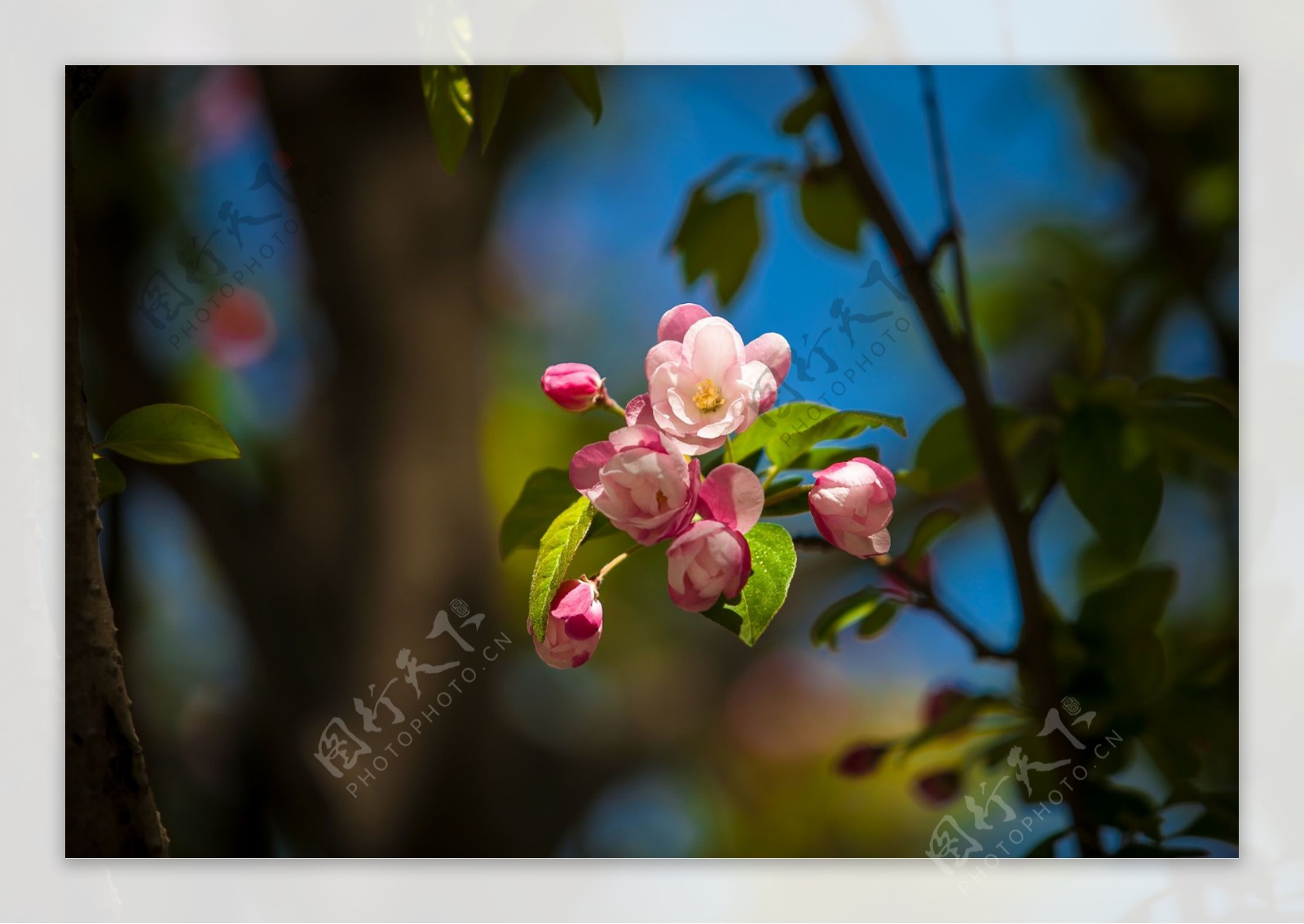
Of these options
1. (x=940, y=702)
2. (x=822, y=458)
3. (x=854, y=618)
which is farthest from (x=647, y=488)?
(x=940, y=702)

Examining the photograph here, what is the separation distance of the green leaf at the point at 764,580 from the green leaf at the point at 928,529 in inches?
9.3

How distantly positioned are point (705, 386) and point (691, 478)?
88 millimetres

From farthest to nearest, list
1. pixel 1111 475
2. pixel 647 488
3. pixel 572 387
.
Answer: pixel 1111 475 → pixel 572 387 → pixel 647 488

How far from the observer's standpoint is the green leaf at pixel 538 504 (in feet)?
3.27

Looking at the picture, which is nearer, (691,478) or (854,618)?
(691,478)

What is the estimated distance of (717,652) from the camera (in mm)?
1074

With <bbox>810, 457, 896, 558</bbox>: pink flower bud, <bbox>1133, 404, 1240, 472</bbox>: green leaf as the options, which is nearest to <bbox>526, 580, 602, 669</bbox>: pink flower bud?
<bbox>810, 457, 896, 558</bbox>: pink flower bud

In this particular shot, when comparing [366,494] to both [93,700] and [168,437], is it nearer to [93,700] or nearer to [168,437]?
[168,437]

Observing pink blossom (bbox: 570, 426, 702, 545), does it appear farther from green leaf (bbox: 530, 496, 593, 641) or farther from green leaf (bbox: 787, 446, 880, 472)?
green leaf (bbox: 787, 446, 880, 472)

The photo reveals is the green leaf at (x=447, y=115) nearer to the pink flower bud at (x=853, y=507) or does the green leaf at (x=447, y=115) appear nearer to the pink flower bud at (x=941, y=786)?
the pink flower bud at (x=853, y=507)

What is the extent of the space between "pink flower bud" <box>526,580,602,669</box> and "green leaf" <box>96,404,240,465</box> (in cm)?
42

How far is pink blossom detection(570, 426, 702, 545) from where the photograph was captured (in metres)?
0.80

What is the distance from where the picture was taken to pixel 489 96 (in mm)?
1064

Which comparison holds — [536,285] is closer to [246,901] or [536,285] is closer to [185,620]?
[185,620]
